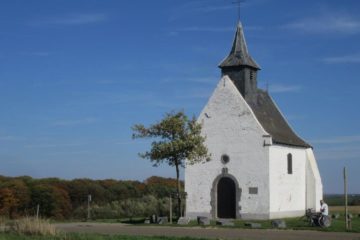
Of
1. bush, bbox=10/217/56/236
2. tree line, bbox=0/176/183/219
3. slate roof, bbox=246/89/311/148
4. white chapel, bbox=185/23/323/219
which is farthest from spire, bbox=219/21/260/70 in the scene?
bush, bbox=10/217/56/236

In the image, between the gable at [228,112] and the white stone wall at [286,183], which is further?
the gable at [228,112]

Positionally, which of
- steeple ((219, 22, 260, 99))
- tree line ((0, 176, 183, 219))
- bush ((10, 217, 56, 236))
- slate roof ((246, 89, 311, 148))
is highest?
steeple ((219, 22, 260, 99))

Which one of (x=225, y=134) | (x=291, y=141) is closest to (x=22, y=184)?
(x=225, y=134)

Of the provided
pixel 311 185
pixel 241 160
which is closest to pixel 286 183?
pixel 241 160

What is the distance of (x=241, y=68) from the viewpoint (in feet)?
137

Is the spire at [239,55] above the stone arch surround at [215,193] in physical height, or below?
above

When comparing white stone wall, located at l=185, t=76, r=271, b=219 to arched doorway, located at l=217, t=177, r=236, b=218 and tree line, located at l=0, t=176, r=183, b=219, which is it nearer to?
arched doorway, located at l=217, t=177, r=236, b=218

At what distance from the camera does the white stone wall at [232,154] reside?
38.9 meters

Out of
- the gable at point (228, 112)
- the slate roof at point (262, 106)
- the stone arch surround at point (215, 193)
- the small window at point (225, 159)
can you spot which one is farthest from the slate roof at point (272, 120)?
the stone arch surround at point (215, 193)

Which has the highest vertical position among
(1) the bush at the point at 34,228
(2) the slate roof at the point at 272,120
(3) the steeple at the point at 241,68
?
(3) the steeple at the point at 241,68

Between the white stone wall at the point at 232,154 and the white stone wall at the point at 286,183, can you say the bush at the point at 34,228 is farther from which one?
the white stone wall at the point at 286,183

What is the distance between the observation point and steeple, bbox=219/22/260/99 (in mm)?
41625

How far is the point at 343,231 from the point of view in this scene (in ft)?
92.2

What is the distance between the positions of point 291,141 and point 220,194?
20.9ft
